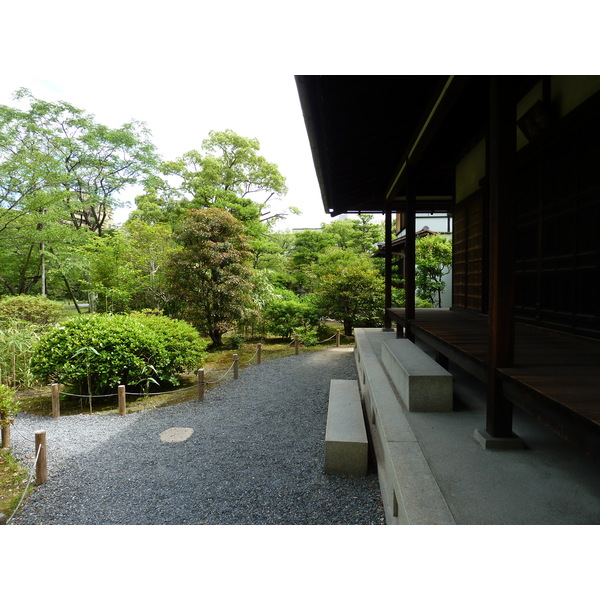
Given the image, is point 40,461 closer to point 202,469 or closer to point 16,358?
point 202,469

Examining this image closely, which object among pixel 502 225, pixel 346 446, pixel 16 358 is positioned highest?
pixel 502 225

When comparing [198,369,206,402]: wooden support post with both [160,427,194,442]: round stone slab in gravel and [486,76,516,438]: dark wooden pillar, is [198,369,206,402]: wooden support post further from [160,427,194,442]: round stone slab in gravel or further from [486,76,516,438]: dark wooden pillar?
[486,76,516,438]: dark wooden pillar

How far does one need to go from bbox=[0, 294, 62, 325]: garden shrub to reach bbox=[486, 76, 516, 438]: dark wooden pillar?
9.66 metres

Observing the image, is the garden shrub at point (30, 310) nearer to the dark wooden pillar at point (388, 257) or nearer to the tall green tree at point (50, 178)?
the tall green tree at point (50, 178)

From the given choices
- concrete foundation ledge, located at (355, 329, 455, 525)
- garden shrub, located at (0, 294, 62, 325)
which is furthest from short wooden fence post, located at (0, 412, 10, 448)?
concrete foundation ledge, located at (355, 329, 455, 525)

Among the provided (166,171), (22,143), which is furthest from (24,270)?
(166,171)

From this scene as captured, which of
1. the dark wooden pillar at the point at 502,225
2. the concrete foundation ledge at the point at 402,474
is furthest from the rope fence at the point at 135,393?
the dark wooden pillar at the point at 502,225

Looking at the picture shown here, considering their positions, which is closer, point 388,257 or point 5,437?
point 5,437

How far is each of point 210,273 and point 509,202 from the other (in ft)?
29.3

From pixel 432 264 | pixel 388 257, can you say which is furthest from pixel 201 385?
pixel 432 264

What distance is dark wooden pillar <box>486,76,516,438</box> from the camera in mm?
2035

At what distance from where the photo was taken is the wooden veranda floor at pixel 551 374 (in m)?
1.47

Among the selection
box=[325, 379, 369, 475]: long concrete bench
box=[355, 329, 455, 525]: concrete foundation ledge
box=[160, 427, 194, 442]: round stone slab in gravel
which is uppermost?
box=[355, 329, 455, 525]: concrete foundation ledge

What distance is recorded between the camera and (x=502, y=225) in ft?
6.78
